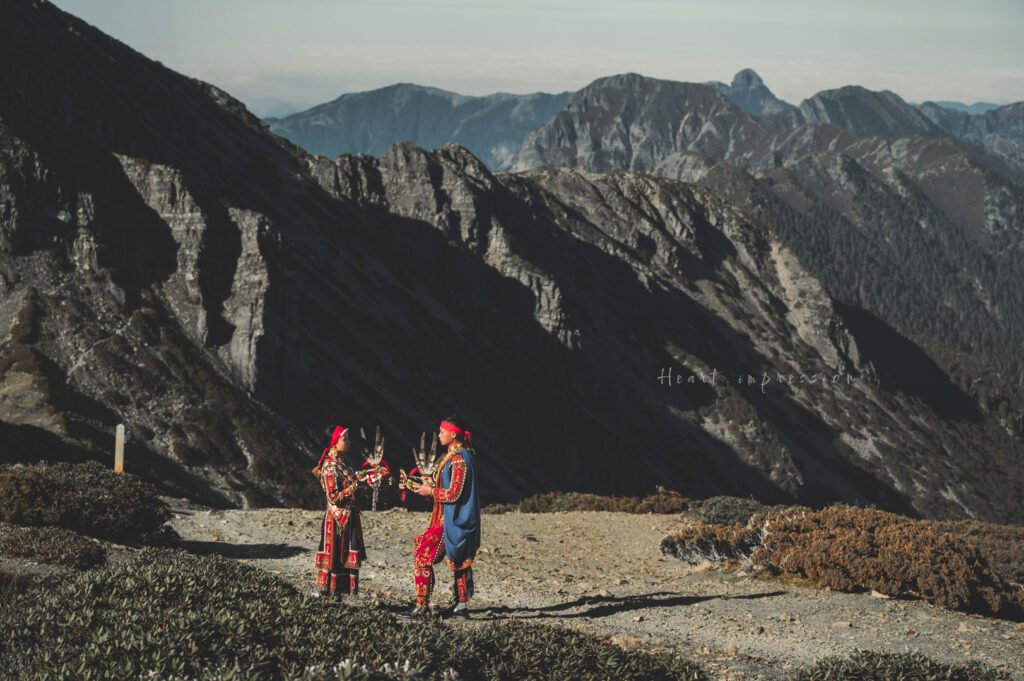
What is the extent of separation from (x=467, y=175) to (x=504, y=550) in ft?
489

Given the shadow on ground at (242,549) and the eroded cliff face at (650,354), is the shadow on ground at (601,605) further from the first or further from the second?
the eroded cliff face at (650,354)

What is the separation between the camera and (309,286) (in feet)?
294

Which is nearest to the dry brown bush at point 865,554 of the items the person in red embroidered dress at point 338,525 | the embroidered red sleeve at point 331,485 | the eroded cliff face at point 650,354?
the person in red embroidered dress at point 338,525

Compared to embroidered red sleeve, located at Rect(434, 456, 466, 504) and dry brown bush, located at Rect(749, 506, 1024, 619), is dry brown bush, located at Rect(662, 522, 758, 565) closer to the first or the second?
dry brown bush, located at Rect(749, 506, 1024, 619)

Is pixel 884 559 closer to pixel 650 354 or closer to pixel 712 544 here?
pixel 712 544

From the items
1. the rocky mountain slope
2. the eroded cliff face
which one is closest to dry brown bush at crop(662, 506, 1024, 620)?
the rocky mountain slope

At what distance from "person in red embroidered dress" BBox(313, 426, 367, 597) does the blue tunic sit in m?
1.26

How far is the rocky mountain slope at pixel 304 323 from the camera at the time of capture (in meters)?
60.3

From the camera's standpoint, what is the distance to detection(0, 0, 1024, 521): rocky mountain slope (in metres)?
60.3

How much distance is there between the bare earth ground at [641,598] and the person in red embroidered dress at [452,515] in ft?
2.79

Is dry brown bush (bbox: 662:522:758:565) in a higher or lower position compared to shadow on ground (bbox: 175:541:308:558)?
higher

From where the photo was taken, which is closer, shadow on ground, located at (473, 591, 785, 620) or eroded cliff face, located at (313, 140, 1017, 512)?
shadow on ground, located at (473, 591, 785, 620)

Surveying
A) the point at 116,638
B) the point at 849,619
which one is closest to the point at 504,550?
the point at 849,619

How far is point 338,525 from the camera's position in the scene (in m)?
14.8
